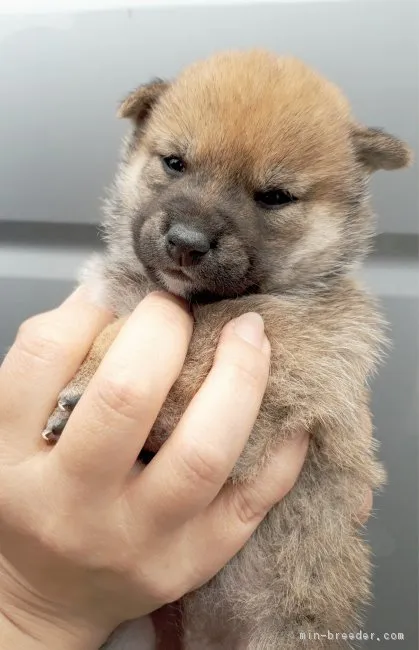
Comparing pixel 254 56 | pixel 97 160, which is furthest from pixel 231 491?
pixel 97 160

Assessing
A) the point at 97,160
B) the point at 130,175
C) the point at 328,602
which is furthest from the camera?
the point at 97,160

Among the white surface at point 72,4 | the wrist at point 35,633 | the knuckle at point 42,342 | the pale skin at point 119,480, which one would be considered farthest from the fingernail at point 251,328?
the white surface at point 72,4

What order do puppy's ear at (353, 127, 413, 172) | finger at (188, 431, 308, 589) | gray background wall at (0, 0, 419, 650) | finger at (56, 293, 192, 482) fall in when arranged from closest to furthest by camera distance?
finger at (56, 293, 192, 482)
finger at (188, 431, 308, 589)
puppy's ear at (353, 127, 413, 172)
gray background wall at (0, 0, 419, 650)

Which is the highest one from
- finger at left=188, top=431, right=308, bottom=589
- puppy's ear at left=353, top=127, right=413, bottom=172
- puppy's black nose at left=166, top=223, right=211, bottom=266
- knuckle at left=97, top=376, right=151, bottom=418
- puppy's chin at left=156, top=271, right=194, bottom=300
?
puppy's ear at left=353, top=127, right=413, bottom=172

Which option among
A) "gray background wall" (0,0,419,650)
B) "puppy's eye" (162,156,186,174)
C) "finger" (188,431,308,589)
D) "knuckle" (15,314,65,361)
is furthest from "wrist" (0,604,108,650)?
"puppy's eye" (162,156,186,174)

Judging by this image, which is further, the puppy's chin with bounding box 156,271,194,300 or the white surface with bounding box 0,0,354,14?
the white surface with bounding box 0,0,354,14

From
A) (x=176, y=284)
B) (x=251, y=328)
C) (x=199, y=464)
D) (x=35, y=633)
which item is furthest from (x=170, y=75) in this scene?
(x=35, y=633)

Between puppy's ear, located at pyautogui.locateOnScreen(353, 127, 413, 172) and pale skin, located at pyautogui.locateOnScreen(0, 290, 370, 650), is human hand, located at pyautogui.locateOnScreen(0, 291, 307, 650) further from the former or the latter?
puppy's ear, located at pyautogui.locateOnScreen(353, 127, 413, 172)

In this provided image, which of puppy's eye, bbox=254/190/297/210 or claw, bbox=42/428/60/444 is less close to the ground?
puppy's eye, bbox=254/190/297/210

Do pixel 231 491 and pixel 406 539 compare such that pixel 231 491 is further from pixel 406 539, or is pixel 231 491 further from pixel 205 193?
pixel 406 539

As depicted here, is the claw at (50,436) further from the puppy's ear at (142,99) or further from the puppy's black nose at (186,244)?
the puppy's ear at (142,99)
